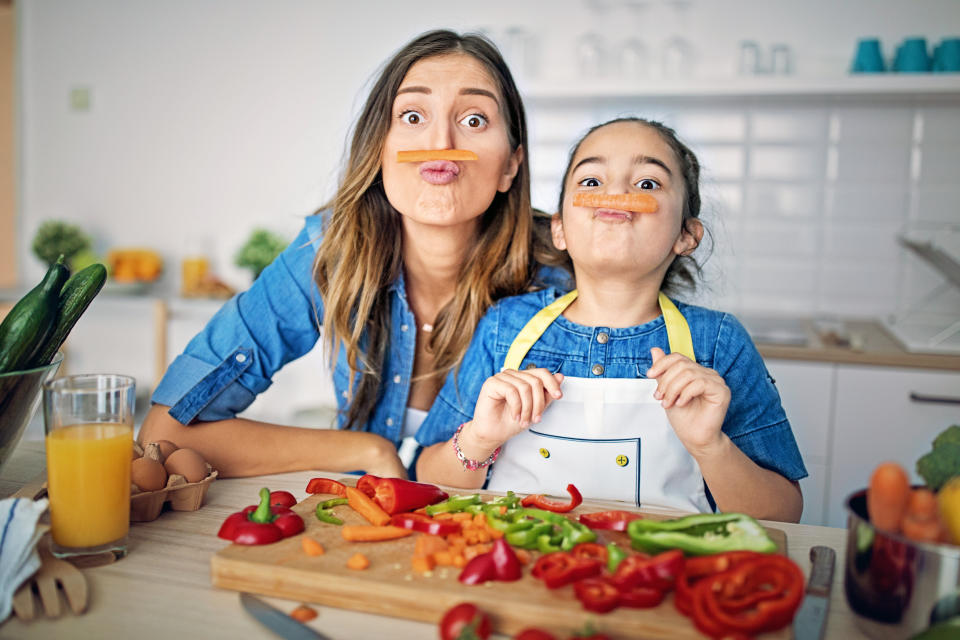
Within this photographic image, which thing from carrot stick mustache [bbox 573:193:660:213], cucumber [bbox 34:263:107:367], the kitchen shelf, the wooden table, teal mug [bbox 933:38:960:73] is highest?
teal mug [bbox 933:38:960:73]

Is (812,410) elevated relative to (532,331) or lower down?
lower down

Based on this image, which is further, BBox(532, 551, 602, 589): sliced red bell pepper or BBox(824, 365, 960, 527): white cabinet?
BBox(824, 365, 960, 527): white cabinet

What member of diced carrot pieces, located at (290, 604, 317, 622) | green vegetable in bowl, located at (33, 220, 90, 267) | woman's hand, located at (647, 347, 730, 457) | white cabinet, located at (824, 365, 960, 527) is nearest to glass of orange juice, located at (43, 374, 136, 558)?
diced carrot pieces, located at (290, 604, 317, 622)

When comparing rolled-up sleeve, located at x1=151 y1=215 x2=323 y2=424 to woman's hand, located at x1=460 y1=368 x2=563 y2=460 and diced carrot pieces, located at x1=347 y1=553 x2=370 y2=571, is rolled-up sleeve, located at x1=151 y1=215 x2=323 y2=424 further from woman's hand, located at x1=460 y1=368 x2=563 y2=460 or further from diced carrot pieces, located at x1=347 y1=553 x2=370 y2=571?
diced carrot pieces, located at x1=347 y1=553 x2=370 y2=571

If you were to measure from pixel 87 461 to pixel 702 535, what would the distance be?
0.75 meters

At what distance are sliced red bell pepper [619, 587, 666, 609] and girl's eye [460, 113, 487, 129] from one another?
40.7 inches

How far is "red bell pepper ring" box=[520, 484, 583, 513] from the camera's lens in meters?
1.11

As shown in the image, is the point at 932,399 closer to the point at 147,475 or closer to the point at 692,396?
the point at 692,396

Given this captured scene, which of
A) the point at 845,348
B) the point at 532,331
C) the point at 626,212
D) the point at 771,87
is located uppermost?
the point at 771,87

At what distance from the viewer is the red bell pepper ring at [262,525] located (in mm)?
955

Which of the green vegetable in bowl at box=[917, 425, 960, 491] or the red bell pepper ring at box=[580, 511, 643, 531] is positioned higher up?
the green vegetable in bowl at box=[917, 425, 960, 491]

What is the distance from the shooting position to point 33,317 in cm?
101

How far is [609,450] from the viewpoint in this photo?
4.52ft

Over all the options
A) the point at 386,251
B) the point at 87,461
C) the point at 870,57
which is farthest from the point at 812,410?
the point at 87,461
